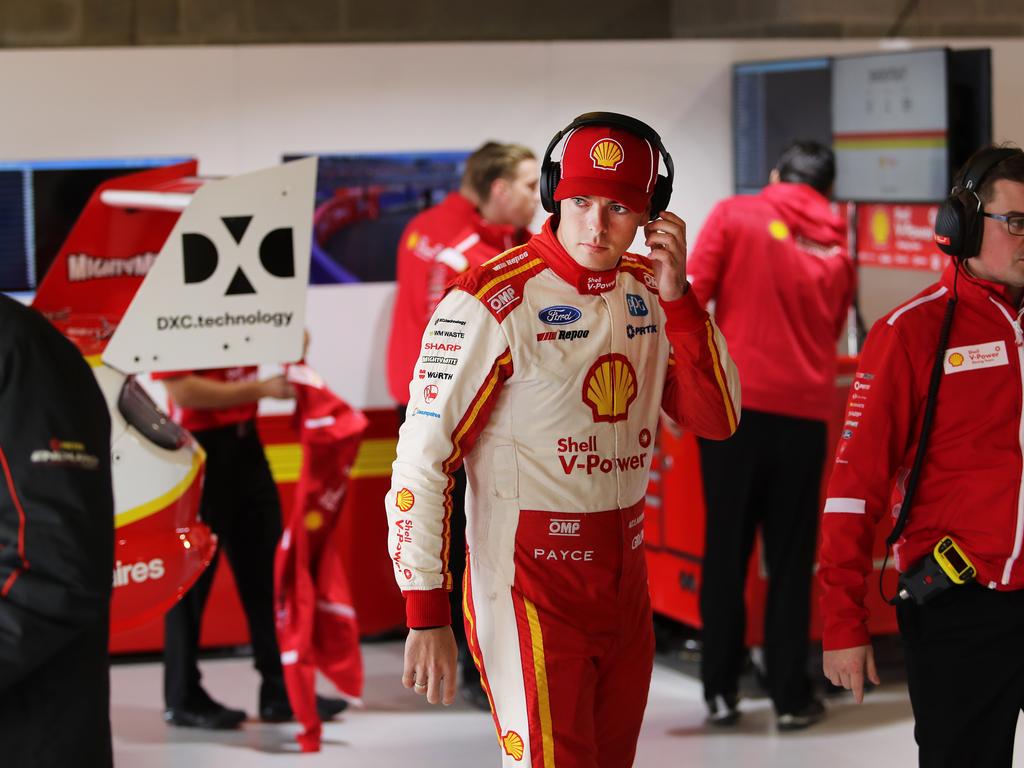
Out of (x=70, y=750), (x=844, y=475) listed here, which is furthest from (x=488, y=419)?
(x=70, y=750)

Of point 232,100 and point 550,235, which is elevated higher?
point 232,100

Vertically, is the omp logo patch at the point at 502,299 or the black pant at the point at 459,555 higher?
the omp logo patch at the point at 502,299

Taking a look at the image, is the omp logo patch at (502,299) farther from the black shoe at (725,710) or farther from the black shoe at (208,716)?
the black shoe at (208,716)

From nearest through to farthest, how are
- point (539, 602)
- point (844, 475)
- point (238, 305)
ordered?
point (539, 602) < point (844, 475) < point (238, 305)

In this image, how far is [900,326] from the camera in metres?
2.61

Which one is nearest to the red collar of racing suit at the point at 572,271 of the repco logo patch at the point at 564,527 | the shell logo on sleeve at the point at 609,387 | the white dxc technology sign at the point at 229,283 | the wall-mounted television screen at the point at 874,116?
the shell logo on sleeve at the point at 609,387

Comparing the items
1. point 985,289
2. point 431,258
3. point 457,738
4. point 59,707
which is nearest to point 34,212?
point 431,258

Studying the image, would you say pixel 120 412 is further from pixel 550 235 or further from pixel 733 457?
pixel 733 457

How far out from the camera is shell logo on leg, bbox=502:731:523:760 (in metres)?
2.44

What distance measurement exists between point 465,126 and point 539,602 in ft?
12.0

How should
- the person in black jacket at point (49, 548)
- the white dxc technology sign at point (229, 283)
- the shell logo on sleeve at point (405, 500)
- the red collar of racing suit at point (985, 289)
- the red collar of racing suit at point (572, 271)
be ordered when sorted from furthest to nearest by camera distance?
the white dxc technology sign at point (229, 283)
the red collar of racing suit at point (985, 289)
the red collar of racing suit at point (572, 271)
the shell logo on sleeve at point (405, 500)
the person in black jacket at point (49, 548)

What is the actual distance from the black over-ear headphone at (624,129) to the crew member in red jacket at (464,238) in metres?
2.06

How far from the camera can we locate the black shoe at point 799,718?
15.0 feet

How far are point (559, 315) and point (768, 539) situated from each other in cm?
231
